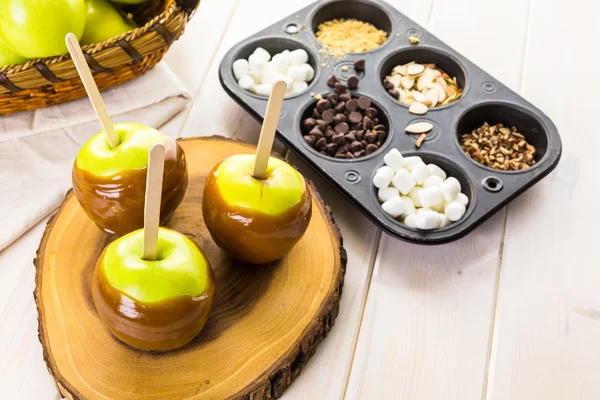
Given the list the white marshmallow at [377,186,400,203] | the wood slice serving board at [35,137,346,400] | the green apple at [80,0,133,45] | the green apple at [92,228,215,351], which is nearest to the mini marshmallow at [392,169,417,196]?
the white marshmallow at [377,186,400,203]

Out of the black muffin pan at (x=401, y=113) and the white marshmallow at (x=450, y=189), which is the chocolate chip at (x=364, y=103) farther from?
the white marshmallow at (x=450, y=189)

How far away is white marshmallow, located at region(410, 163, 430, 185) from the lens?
0.93 metres

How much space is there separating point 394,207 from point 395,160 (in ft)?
0.26

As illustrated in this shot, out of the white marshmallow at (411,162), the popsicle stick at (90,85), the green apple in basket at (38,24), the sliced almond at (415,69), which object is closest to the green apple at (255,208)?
the popsicle stick at (90,85)

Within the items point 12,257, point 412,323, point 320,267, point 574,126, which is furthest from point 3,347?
point 574,126

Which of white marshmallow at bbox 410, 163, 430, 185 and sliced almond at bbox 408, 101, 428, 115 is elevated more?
sliced almond at bbox 408, 101, 428, 115

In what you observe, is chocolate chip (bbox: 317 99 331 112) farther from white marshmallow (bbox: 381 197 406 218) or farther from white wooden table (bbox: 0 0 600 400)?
white marshmallow (bbox: 381 197 406 218)

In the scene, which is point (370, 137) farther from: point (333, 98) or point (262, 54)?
point (262, 54)

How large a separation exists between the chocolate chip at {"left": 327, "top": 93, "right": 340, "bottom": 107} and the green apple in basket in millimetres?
390

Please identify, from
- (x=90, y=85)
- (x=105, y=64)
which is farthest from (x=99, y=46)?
(x=90, y=85)

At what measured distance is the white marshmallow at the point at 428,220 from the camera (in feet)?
2.85

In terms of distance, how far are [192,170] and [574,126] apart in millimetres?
657

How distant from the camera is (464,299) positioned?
0.88m

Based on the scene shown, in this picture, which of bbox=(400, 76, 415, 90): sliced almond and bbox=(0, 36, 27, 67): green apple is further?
bbox=(400, 76, 415, 90): sliced almond
